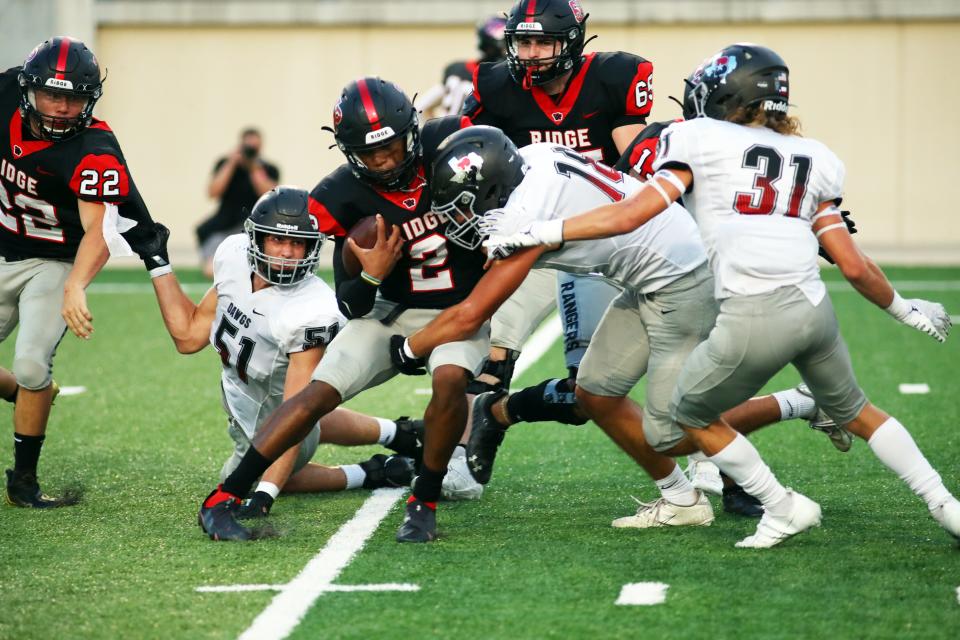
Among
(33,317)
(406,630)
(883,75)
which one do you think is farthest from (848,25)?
(406,630)

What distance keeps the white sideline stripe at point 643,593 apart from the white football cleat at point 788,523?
0.52 metres

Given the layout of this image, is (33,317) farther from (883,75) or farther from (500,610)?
(883,75)

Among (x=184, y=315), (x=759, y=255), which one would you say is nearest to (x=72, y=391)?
(x=184, y=315)

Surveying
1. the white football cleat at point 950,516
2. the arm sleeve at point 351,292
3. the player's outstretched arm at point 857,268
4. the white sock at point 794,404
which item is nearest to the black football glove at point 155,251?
the arm sleeve at point 351,292

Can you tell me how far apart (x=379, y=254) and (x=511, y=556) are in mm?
1094

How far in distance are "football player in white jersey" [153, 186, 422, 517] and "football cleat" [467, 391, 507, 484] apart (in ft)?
1.30

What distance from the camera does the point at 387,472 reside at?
5.34 m

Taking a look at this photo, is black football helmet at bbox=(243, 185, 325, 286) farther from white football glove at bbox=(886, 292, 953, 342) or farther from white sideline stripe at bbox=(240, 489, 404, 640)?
white football glove at bbox=(886, 292, 953, 342)

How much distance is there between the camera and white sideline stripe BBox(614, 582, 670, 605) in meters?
3.71

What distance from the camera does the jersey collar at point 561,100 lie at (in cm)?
549

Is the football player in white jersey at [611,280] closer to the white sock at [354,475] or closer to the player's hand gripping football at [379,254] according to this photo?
the player's hand gripping football at [379,254]

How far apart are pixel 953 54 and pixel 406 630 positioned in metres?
14.1

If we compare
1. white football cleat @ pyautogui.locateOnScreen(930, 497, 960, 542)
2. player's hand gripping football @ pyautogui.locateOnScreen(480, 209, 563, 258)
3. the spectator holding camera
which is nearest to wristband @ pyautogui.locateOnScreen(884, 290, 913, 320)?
white football cleat @ pyautogui.locateOnScreen(930, 497, 960, 542)

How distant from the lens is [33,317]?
507cm
